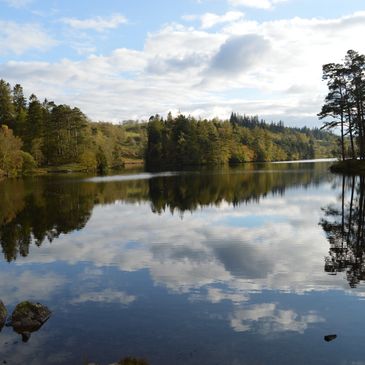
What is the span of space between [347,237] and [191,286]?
11.9 m

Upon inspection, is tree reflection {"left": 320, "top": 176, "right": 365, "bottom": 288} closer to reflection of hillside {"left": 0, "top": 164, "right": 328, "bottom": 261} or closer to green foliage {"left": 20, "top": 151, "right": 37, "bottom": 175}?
reflection of hillside {"left": 0, "top": 164, "right": 328, "bottom": 261}

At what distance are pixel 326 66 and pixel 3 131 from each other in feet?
248

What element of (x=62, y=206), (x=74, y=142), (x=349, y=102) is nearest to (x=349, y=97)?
(x=349, y=102)

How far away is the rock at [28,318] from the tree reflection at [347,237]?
11.1 m

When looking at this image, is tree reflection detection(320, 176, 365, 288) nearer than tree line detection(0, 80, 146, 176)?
Yes

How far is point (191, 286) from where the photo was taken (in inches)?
620

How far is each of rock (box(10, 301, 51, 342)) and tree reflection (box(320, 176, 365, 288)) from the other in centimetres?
1107

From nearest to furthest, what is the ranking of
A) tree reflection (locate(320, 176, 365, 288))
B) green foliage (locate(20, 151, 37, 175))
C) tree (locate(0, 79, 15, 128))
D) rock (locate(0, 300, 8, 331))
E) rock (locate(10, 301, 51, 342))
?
rock (locate(10, 301, 51, 342))
rock (locate(0, 300, 8, 331))
tree reflection (locate(320, 176, 365, 288))
green foliage (locate(20, 151, 37, 175))
tree (locate(0, 79, 15, 128))

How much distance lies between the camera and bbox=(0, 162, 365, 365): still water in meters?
10.6

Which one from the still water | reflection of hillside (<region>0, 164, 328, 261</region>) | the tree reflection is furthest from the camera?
reflection of hillside (<region>0, 164, 328, 261</region>)

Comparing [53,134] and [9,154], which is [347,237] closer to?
[9,154]

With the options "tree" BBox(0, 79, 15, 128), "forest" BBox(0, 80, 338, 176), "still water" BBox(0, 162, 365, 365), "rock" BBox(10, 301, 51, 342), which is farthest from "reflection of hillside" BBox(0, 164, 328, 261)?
"tree" BBox(0, 79, 15, 128)

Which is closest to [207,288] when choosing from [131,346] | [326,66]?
[131,346]

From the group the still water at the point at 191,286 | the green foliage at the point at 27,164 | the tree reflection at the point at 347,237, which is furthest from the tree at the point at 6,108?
the tree reflection at the point at 347,237
